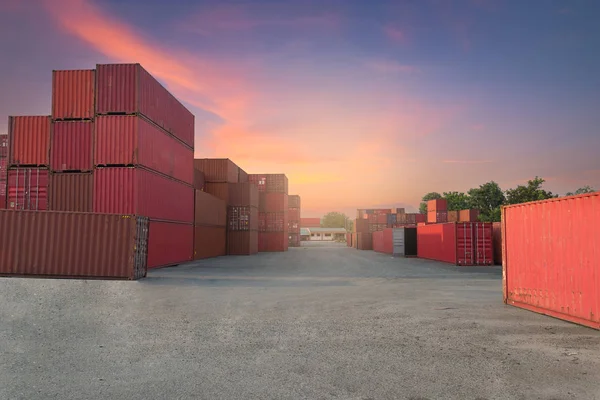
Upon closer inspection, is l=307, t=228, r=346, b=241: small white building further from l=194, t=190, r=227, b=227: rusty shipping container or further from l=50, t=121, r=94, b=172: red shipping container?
l=50, t=121, r=94, b=172: red shipping container

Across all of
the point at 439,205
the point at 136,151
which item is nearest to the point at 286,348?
the point at 136,151

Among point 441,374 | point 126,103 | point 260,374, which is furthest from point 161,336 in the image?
point 126,103

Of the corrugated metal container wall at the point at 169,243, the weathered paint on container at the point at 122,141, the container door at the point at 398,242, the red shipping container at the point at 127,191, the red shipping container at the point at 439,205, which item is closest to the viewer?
the red shipping container at the point at 127,191

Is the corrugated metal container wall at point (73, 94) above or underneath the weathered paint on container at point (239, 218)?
above

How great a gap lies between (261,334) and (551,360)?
4.82 meters

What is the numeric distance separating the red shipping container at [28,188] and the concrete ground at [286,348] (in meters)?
9.73

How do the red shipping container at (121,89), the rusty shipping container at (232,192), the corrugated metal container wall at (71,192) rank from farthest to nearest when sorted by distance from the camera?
the rusty shipping container at (232,192) < the red shipping container at (121,89) < the corrugated metal container wall at (71,192)

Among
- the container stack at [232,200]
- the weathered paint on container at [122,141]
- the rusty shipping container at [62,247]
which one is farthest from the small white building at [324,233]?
the rusty shipping container at [62,247]

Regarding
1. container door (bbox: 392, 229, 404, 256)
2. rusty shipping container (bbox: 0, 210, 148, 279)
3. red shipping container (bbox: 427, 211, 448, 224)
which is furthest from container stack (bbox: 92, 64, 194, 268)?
red shipping container (bbox: 427, 211, 448, 224)

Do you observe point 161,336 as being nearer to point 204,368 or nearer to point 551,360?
point 204,368

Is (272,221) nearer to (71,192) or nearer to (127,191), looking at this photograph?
(127,191)

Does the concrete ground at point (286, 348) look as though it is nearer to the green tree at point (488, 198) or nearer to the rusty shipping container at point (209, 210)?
the rusty shipping container at point (209, 210)

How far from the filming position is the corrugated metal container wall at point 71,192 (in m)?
19.6

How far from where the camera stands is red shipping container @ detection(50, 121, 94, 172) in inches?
783
